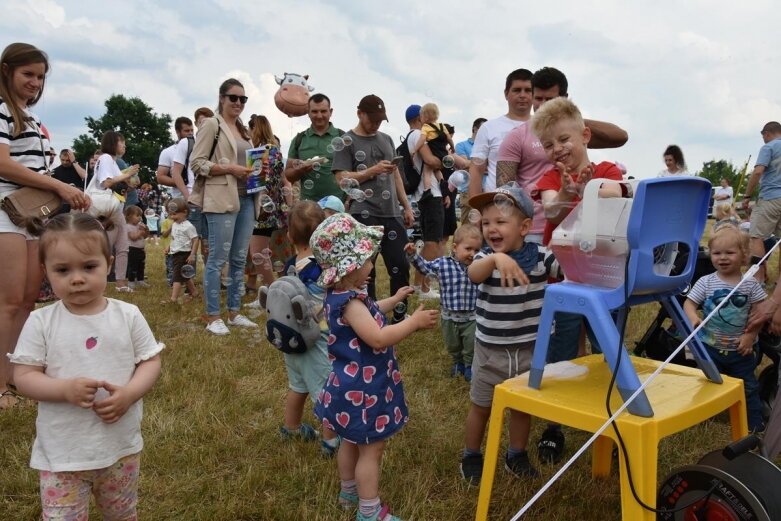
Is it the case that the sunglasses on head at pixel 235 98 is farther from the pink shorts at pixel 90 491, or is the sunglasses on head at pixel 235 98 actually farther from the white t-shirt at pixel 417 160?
the pink shorts at pixel 90 491

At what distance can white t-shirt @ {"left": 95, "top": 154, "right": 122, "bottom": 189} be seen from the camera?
672 centimetres

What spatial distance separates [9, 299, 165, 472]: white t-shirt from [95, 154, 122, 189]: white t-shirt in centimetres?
543

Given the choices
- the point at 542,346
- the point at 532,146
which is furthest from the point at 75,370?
the point at 532,146

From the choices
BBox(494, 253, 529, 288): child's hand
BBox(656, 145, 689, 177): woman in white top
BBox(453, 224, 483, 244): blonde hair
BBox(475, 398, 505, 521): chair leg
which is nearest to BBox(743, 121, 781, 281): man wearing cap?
BBox(656, 145, 689, 177): woman in white top

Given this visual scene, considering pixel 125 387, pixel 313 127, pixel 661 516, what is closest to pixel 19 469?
pixel 125 387

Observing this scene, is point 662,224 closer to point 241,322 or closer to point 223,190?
point 223,190

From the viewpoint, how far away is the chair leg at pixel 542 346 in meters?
2.13

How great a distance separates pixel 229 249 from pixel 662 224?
12.9 feet

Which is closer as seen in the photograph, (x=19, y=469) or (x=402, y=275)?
(x=19, y=469)

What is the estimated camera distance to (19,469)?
2723 mm

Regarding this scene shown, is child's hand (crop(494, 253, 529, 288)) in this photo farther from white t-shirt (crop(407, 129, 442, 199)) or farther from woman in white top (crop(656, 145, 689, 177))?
woman in white top (crop(656, 145, 689, 177))

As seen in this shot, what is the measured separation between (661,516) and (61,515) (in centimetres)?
190

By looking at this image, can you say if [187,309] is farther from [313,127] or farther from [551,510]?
[551,510]

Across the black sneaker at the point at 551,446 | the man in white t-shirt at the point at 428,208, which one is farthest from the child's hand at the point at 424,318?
the man in white t-shirt at the point at 428,208
